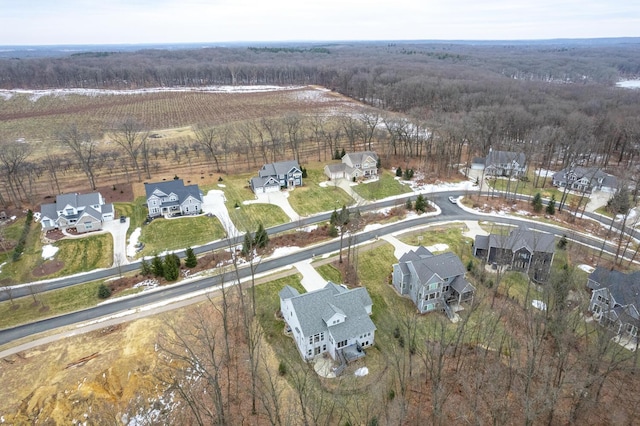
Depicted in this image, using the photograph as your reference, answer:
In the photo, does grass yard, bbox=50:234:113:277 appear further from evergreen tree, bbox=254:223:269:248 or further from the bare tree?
the bare tree

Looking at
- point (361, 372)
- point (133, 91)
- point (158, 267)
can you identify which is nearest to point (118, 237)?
point (158, 267)

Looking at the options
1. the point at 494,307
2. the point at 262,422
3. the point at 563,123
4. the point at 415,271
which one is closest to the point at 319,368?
the point at 262,422

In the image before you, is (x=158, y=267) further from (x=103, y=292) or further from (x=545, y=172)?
(x=545, y=172)

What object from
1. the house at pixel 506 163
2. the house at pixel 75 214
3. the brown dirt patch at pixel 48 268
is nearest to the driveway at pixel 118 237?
the house at pixel 75 214

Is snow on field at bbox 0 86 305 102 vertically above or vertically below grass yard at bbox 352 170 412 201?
above

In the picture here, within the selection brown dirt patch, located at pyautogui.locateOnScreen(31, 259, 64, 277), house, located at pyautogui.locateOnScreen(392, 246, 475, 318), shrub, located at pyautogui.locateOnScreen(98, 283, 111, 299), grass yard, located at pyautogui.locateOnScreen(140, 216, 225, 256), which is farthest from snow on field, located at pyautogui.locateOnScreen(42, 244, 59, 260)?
house, located at pyautogui.locateOnScreen(392, 246, 475, 318)

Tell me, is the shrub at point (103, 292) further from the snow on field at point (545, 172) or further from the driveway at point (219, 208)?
the snow on field at point (545, 172)

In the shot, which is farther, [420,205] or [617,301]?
[420,205]
